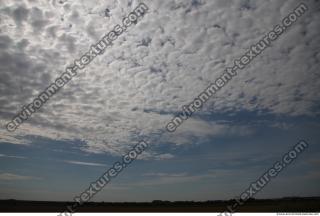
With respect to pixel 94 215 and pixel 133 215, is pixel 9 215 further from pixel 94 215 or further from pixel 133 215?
pixel 133 215

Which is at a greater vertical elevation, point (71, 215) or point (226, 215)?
point (71, 215)

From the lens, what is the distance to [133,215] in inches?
665

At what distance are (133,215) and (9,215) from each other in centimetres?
669

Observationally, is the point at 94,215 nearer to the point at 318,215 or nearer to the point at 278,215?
the point at 278,215

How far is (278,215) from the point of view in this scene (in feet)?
55.6

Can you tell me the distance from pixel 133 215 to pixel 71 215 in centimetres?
385

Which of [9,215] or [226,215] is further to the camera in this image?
[226,215]

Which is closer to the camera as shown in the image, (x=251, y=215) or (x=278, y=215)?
(x=251, y=215)

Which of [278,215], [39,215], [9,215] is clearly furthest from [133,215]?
[278,215]

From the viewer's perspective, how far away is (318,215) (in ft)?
51.3

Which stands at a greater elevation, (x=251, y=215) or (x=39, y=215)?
(x=39, y=215)

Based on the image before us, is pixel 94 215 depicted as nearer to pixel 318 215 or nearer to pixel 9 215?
pixel 9 215

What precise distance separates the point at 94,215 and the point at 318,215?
12.8 meters

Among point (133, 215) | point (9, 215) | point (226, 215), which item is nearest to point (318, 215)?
point (226, 215)
